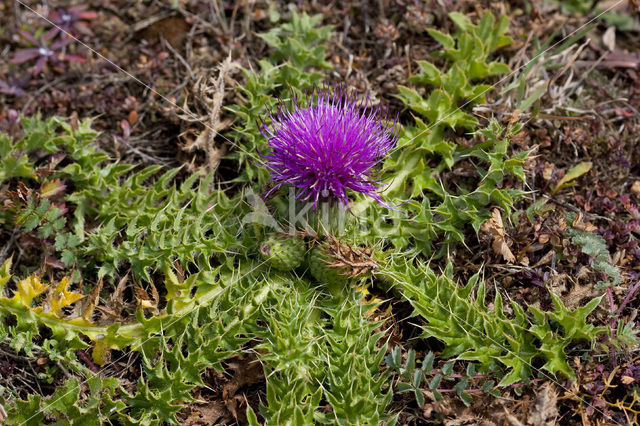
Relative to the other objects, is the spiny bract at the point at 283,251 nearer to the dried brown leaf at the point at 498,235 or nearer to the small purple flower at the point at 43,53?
the dried brown leaf at the point at 498,235

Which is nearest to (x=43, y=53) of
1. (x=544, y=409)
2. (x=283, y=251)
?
(x=283, y=251)

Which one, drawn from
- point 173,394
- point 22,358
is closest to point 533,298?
point 173,394

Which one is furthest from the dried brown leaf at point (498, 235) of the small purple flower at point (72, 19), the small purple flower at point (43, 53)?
the small purple flower at point (72, 19)

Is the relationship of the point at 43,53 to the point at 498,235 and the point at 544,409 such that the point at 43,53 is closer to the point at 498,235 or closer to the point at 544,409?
the point at 498,235

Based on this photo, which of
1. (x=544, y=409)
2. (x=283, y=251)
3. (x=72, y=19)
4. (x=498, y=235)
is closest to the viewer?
(x=544, y=409)

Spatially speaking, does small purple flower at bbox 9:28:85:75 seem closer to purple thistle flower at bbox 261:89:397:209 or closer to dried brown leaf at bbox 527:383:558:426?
purple thistle flower at bbox 261:89:397:209

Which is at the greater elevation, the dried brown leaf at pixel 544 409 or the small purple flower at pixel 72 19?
the small purple flower at pixel 72 19

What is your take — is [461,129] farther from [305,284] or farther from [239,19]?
[239,19]

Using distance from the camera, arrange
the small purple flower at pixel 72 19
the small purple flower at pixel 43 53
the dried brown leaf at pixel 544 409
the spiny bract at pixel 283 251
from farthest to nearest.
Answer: the small purple flower at pixel 72 19, the small purple flower at pixel 43 53, the spiny bract at pixel 283 251, the dried brown leaf at pixel 544 409
